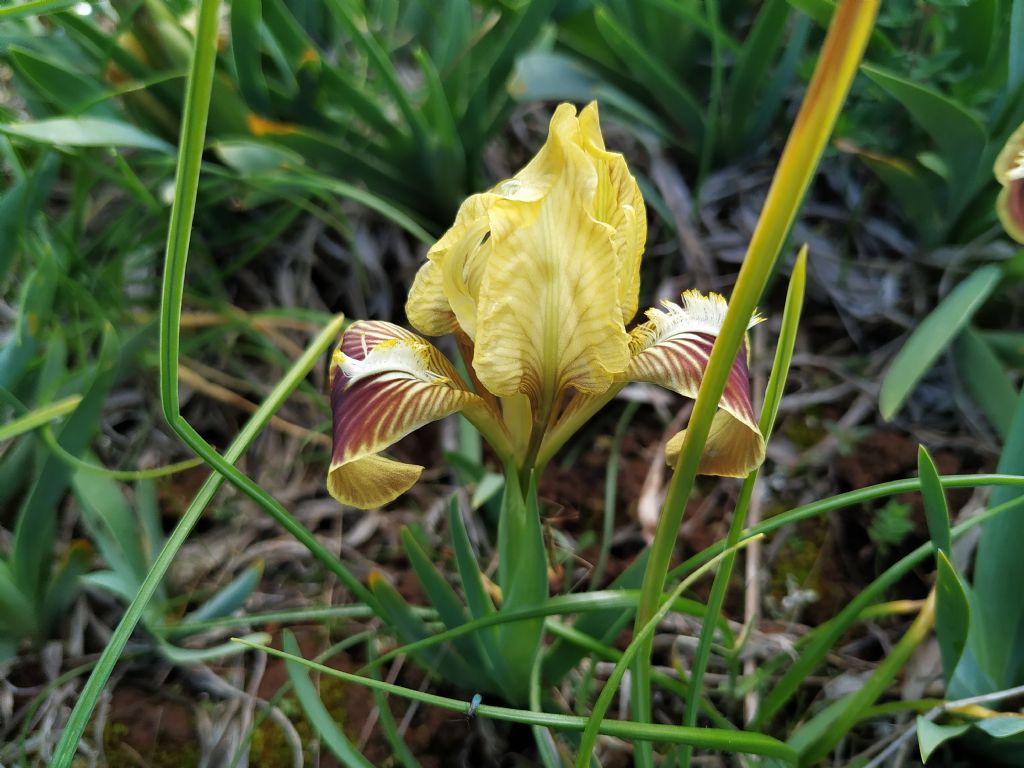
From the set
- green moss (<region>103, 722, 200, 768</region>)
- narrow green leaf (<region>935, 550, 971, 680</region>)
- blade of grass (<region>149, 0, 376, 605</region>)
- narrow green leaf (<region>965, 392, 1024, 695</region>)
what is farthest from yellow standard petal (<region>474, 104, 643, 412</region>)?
green moss (<region>103, 722, 200, 768</region>)

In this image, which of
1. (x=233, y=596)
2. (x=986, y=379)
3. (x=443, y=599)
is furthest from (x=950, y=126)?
(x=233, y=596)

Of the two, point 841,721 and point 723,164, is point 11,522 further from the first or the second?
point 723,164

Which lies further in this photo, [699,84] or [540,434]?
[699,84]

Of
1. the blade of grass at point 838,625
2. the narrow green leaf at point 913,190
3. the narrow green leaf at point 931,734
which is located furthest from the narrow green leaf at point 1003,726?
the narrow green leaf at point 913,190

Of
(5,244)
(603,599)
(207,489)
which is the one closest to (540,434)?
(603,599)

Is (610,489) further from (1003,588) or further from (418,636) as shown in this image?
(1003,588)

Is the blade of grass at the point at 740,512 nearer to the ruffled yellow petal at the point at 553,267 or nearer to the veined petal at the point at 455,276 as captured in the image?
the ruffled yellow petal at the point at 553,267

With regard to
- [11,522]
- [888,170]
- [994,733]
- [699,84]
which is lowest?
[994,733]
